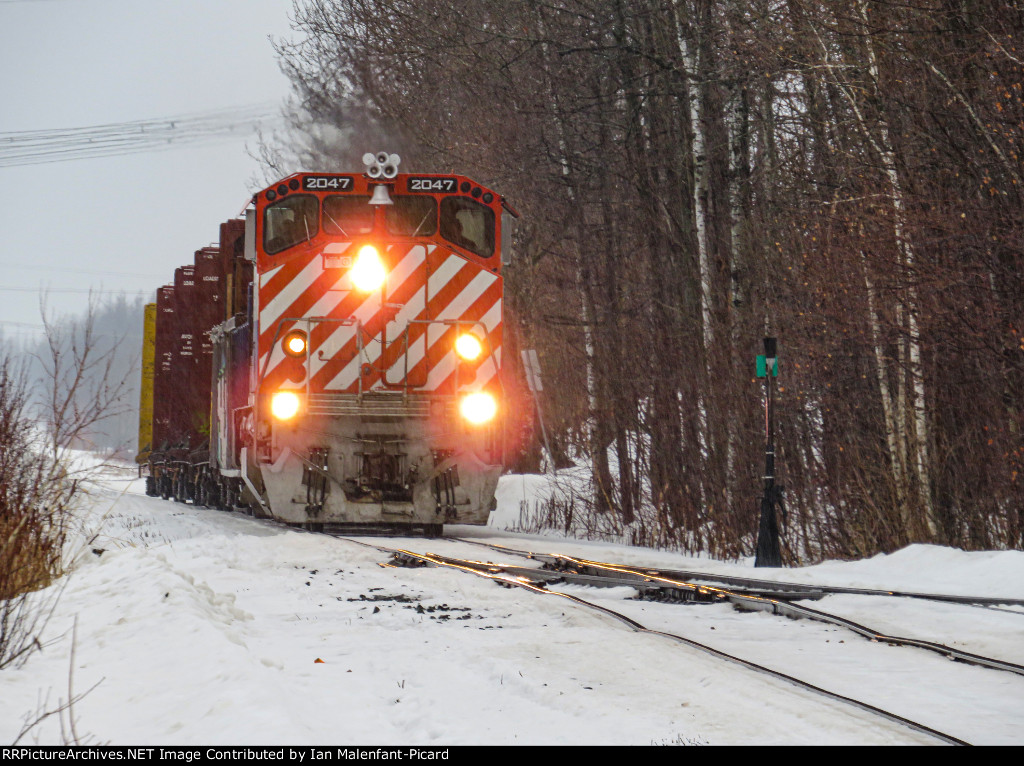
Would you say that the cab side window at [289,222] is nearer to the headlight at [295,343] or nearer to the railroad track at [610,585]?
the headlight at [295,343]

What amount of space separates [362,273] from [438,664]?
739cm

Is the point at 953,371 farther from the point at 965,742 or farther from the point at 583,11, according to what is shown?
the point at 583,11

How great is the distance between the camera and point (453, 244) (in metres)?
12.6

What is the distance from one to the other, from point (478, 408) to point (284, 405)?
6.59ft

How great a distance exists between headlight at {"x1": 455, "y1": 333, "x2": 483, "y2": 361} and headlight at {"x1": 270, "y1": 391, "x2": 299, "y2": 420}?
1.81 m

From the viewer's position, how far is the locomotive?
1170 centimetres

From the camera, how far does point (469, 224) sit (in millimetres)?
12719

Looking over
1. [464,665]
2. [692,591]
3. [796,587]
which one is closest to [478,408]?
[692,591]

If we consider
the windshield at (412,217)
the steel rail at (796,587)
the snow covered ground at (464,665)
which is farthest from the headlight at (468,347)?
the snow covered ground at (464,665)

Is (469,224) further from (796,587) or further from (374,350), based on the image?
(796,587)

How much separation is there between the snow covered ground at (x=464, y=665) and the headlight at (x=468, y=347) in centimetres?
367

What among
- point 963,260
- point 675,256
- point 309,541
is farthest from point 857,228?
point 309,541

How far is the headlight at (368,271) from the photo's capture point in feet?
40.2

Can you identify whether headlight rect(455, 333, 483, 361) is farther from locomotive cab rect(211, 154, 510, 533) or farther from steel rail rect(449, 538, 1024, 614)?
steel rail rect(449, 538, 1024, 614)
